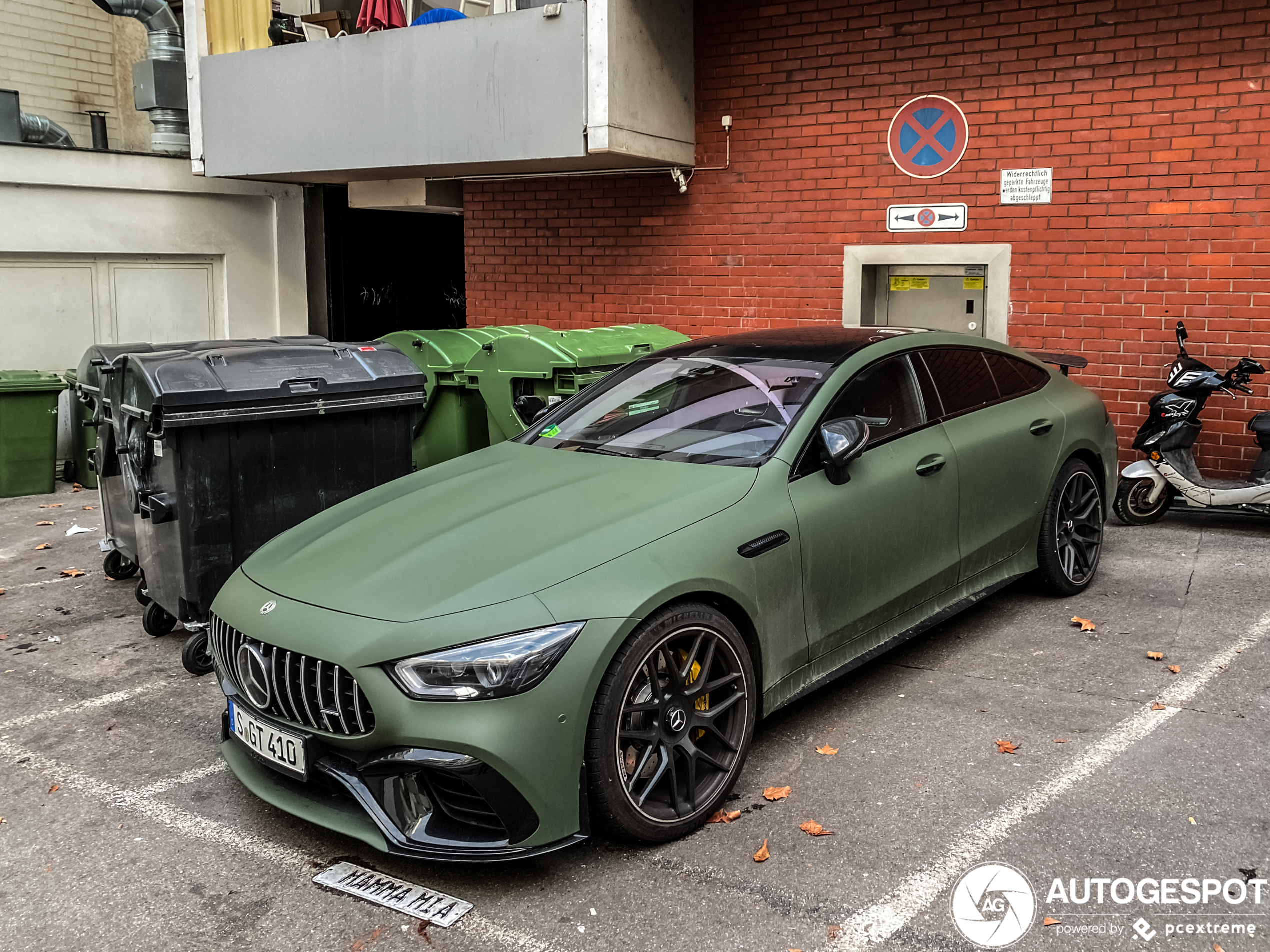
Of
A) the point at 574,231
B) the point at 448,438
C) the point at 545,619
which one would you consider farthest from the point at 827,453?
the point at 574,231

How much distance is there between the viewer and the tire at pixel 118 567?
22.1 feet

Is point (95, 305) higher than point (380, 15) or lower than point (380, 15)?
lower

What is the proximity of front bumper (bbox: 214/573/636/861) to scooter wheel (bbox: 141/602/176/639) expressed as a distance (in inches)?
113

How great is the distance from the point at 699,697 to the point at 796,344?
1.90m

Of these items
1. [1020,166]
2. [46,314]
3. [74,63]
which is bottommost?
[46,314]

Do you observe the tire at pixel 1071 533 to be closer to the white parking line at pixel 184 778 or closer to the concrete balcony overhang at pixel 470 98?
the white parking line at pixel 184 778

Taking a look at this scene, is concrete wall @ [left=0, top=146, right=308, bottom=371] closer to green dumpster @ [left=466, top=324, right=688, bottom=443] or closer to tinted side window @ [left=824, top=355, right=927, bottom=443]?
green dumpster @ [left=466, top=324, right=688, bottom=443]

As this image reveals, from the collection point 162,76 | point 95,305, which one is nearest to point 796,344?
point 95,305

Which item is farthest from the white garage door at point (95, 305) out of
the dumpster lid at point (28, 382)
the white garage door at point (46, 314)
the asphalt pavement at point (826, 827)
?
the asphalt pavement at point (826, 827)

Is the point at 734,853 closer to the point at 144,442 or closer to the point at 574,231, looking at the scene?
the point at 144,442

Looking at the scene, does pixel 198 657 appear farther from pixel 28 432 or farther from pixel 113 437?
pixel 28 432

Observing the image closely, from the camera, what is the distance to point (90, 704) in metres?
4.84

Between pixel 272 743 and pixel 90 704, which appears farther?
pixel 90 704

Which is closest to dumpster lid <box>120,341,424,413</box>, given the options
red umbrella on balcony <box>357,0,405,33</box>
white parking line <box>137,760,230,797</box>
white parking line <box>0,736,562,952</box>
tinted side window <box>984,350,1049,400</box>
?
white parking line <box>0,736,562,952</box>
